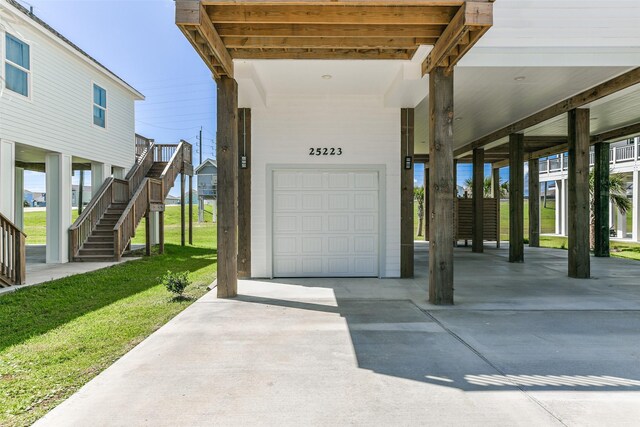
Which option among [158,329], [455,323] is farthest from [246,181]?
[455,323]

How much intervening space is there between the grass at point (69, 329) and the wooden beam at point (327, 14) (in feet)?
11.7

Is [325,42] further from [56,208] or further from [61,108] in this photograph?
[56,208]

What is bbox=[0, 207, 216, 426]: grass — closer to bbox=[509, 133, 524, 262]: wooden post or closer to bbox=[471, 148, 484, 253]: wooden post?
bbox=[509, 133, 524, 262]: wooden post

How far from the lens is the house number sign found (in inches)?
308

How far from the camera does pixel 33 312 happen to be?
17.5ft

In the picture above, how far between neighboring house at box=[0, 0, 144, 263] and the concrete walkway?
6.53m

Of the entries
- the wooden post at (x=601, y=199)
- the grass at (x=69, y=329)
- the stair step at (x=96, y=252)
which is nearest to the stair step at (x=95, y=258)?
the stair step at (x=96, y=252)

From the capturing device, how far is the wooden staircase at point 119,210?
10664 mm

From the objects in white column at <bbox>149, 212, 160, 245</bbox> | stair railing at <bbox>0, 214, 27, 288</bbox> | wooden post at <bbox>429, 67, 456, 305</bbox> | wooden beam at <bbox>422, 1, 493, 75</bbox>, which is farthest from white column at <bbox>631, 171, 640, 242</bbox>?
stair railing at <bbox>0, 214, 27, 288</bbox>

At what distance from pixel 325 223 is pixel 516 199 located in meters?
5.48

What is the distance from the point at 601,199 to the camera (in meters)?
11.4

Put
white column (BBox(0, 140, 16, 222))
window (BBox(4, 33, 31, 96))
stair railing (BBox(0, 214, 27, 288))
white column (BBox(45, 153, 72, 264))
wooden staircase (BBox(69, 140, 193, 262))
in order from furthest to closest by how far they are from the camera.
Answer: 1. wooden staircase (BBox(69, 140, 193, 262))
2. white column (BBox(45, 153, 72, 264))
3. window (BBox(4, 33, 31, 96))
4. white column (BBox(0, 140, 16, 222))
5. stair railing (BBox(0, 214, 27, 288))

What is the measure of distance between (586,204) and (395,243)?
364 centimetres

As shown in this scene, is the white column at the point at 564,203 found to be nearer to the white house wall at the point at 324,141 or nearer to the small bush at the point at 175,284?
the white house wall at the point at 324,141
